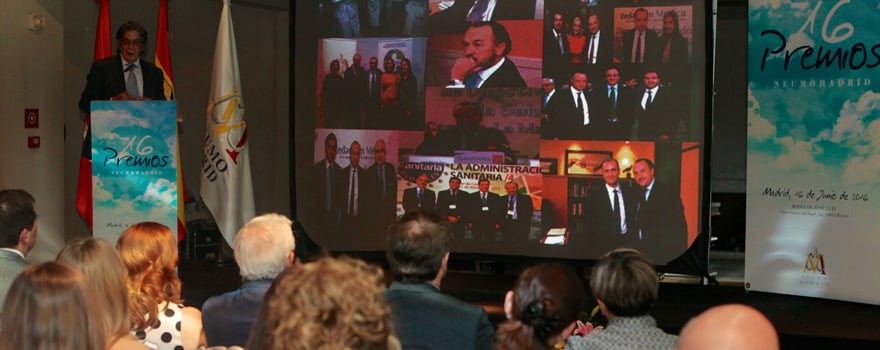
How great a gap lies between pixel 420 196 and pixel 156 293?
3.88m

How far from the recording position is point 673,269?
6.24m

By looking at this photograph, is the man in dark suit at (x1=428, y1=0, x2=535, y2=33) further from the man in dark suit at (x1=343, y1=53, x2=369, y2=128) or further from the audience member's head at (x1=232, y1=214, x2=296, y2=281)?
the audience member's head at (x1=232, y1=214, x2=296, y2=281)

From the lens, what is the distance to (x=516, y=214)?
6.57m

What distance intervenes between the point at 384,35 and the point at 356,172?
39.7 inches

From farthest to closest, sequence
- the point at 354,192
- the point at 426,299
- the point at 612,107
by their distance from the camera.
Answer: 1. the point at 354,192
2. the point at 612,107
3. the point at 426,299

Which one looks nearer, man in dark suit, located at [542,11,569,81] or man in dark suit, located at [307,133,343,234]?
man in dark suit, located at [542,11,569,81]

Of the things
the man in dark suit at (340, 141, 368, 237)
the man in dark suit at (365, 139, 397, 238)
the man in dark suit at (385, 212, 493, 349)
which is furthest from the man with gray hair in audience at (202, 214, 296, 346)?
the man in dark suit at (340, 141, 368, 237)

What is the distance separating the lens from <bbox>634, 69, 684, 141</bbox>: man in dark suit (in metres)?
6.20

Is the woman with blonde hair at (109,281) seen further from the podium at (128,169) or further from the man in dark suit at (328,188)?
the man in dark suit at (328,188)

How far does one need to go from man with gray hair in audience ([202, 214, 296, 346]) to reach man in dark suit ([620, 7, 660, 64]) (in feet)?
12.0

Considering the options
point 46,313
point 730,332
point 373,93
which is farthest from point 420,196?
point 730,332

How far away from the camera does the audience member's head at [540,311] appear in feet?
8.11

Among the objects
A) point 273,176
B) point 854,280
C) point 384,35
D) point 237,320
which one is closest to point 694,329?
point 237,320

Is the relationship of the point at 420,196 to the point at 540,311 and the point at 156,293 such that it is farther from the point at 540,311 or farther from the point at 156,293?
the point at 540,311
